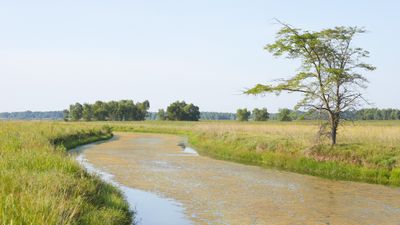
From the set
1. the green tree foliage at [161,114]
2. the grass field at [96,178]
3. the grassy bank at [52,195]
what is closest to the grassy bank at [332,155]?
the grass field at [96,178]

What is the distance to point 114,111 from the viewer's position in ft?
490

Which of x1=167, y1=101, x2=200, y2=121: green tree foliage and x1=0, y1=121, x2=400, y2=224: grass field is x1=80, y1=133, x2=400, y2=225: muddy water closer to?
x1=0, y1=121, x2=400, y2=224: grass field

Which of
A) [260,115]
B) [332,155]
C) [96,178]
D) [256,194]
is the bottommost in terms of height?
[256,194]

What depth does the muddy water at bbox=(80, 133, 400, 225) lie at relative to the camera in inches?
530

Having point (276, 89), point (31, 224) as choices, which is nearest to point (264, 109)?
point (276, 89)

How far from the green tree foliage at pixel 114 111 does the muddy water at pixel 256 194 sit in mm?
124617

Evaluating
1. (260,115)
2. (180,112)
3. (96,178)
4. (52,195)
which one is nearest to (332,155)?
(96,178)

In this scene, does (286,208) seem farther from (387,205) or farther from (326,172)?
(326,172)

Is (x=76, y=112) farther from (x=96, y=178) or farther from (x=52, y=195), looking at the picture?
(x=52, y=195)

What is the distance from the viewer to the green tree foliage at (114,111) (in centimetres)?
14888

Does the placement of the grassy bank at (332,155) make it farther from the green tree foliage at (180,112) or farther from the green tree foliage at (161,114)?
the green tree foliage at (161,114)

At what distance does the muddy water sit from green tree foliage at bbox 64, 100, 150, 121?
125 m

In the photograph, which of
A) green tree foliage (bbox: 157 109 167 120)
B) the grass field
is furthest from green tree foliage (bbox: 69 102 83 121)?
the grass field

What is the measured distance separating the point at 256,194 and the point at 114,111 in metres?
136
